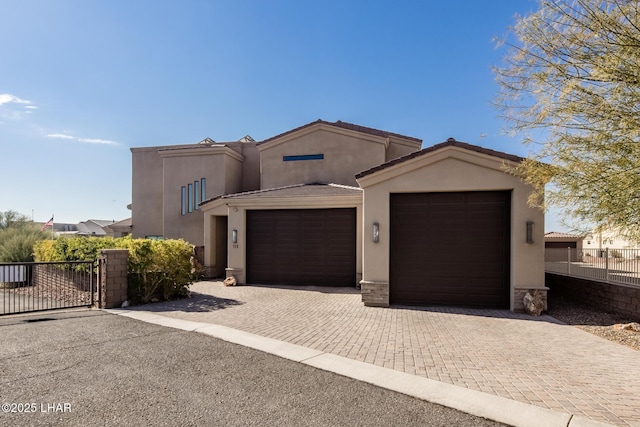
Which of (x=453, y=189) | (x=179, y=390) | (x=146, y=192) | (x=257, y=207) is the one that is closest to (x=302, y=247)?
(x=257, y=207)

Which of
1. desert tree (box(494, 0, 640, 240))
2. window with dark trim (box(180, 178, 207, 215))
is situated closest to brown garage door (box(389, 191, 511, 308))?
desert tree (box(494, 0, 640, 240))

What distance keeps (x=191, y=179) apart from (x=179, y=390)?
64.2 ft

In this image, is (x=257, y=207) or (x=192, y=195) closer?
(x=257, y=207)

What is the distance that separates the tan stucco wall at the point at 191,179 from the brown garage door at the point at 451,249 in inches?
568

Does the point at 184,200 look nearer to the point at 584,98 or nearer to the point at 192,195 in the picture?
the point at 192,195

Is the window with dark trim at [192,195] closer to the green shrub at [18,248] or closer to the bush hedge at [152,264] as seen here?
the green shrub at [18,248]

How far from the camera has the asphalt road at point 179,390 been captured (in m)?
3.87

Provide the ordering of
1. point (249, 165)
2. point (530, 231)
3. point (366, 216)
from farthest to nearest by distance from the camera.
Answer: point (249, 165) < point (366, 216) < point (530, 231)

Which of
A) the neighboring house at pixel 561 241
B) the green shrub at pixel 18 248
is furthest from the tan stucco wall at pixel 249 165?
the neighboring house at pixel 561 241

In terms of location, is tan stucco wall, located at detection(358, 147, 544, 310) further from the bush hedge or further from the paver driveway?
the bush hedge

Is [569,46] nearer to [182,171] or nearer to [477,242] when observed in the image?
[477,242]

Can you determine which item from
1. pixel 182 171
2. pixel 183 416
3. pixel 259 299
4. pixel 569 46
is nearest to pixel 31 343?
pixel 183 416

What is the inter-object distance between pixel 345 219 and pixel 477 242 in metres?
5.26

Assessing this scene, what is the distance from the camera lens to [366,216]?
10.7m
